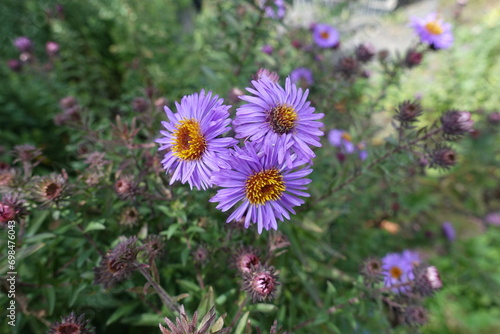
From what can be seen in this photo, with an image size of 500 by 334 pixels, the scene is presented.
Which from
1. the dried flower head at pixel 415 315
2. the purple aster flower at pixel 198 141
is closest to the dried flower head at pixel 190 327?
the purple aster flower at pixel 198 141

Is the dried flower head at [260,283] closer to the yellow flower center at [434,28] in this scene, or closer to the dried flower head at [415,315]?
the dried flower head at [415,315]

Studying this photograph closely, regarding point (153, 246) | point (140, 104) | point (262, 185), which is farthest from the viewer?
point (140, 104)

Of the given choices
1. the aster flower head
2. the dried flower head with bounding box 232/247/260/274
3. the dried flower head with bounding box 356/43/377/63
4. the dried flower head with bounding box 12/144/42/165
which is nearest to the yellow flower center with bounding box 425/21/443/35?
the dried flower head with bounding box 356/43/377/63

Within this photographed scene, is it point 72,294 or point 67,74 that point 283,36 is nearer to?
point 67,74

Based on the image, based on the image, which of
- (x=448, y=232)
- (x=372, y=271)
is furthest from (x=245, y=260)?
(x=448, y=232)

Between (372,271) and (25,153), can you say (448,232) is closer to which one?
(372,271)

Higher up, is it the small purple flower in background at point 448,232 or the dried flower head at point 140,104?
the small purple flower in background at point 448,232
